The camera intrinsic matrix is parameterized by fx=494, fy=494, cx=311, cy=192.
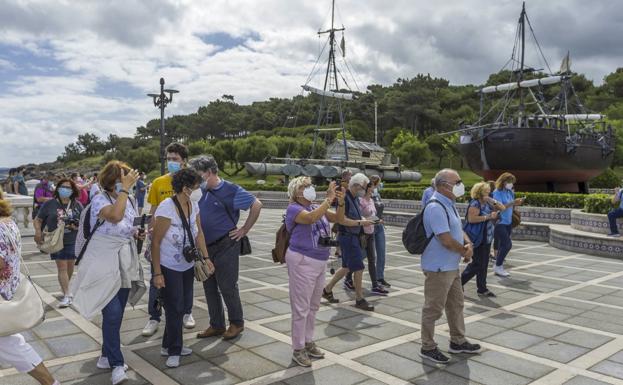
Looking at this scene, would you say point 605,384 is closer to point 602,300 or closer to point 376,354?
point 376,354

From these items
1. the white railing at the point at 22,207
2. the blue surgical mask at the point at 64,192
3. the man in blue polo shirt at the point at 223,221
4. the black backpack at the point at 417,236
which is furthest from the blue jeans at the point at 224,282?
the white railing at the point at 22,207

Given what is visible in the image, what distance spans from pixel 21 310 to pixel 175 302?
3.88ft

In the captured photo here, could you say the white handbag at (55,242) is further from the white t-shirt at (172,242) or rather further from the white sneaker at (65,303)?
the white t-shirt at (172,242)

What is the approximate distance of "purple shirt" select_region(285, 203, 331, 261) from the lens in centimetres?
430

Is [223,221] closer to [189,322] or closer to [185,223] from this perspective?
[185,223]

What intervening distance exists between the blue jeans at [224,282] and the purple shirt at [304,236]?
0.79 meters

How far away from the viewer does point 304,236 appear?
170 inches

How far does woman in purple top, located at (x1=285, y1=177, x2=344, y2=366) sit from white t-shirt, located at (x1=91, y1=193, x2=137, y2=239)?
4.37 feet

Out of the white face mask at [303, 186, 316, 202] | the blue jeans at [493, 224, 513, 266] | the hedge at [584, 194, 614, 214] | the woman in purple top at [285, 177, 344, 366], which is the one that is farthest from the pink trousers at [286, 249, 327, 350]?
the hedge at [584, 194, 614, 214]

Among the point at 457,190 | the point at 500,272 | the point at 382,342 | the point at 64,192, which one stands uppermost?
the point at 457,190

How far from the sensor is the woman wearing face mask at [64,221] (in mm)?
6375

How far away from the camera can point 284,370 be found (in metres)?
4.19

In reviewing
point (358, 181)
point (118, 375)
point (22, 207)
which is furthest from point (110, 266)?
point (22, 207)

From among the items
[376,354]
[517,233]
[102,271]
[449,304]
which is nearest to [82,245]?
[102,271]
